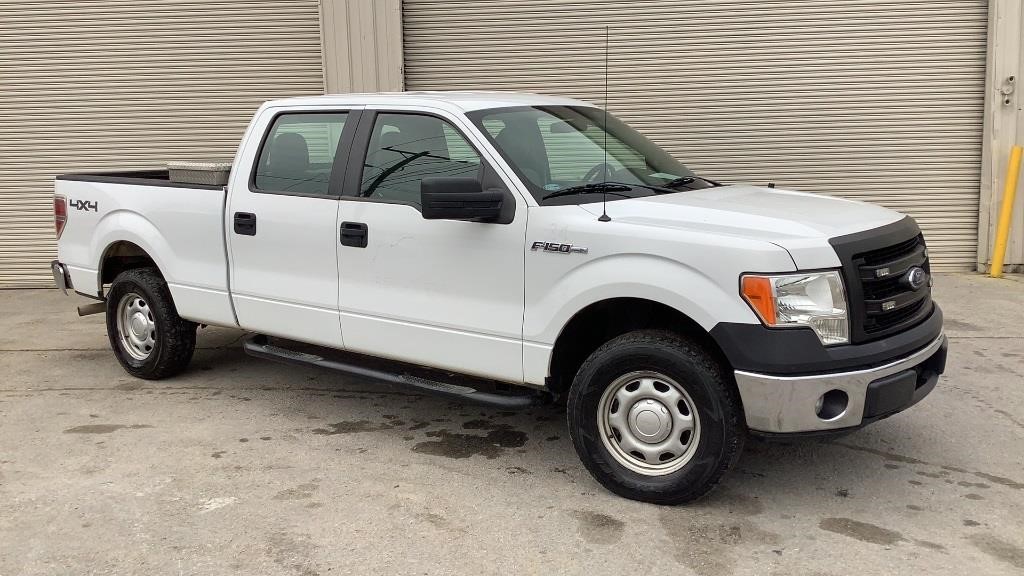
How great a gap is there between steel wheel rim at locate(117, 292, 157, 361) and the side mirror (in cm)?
286

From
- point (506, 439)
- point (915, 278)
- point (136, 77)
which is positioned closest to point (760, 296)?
point (915, 278)

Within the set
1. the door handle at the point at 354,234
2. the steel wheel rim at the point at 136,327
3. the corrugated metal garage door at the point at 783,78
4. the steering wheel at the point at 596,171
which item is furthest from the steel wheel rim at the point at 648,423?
the corrugated metal garage door at the point at 783,78

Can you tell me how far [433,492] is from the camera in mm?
4406

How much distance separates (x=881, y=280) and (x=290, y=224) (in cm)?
318

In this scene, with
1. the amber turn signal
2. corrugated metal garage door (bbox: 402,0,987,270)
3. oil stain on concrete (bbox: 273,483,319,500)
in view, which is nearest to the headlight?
the amber turn signal

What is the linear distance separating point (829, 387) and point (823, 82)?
21.2 feet

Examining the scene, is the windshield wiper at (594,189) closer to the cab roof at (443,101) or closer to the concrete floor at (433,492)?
the cab roof at (443,101)

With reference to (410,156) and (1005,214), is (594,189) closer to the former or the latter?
(410,156)

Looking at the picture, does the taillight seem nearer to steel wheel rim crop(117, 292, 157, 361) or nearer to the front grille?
steel wheel rim crop(117, 292, 157, 361)

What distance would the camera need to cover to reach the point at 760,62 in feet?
31.1

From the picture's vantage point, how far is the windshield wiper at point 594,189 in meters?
4.58

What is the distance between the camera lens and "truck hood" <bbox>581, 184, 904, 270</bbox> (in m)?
3.87

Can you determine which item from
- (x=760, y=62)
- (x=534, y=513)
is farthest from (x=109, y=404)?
(x=760, y=62)

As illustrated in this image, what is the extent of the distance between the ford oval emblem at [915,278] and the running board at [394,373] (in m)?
1.81
